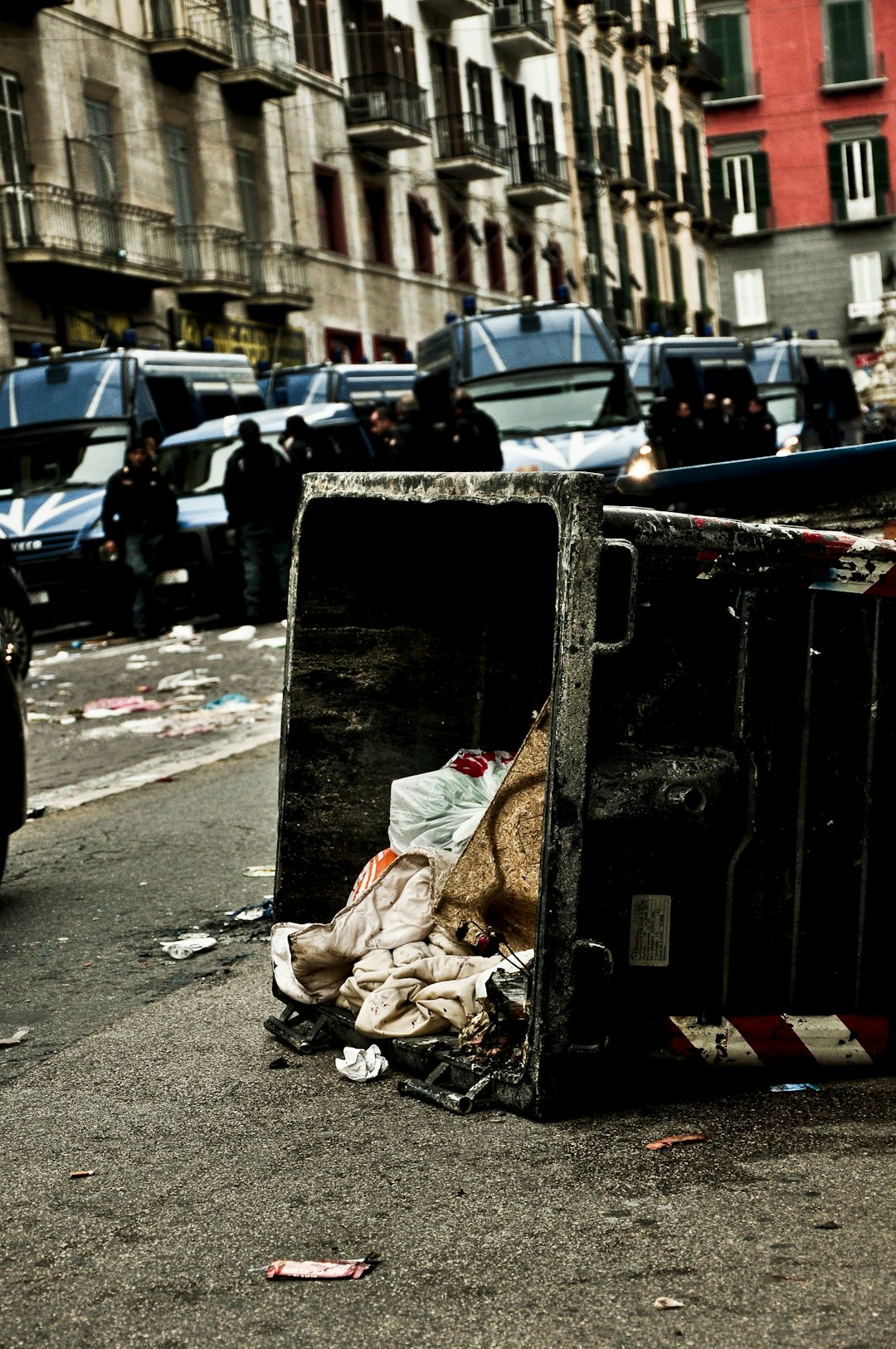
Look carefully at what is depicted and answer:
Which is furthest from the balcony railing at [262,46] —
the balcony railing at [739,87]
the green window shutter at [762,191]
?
the green window shutter at [762,191]

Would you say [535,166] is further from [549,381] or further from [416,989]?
[416,989]

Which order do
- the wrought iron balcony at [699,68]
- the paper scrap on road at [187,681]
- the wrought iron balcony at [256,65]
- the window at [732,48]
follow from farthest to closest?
the window at [732,48]
the wrought iron balcony at [699,68]
the wrought iron balcony at [256,65]
the paper scrap on road at [187,681]

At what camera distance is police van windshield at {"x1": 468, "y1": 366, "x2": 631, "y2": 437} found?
737 inches

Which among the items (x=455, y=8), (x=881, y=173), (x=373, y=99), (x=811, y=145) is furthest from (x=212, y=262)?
(x=881, y=173)

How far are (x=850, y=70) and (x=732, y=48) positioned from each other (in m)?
4.18

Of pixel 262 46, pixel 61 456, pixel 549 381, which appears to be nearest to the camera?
pixel 549 381

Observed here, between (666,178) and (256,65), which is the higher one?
(256,65)

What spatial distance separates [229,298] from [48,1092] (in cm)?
2898

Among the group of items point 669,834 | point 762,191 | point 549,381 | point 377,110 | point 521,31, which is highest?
point 521,31

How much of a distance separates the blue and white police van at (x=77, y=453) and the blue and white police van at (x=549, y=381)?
9.98 ft

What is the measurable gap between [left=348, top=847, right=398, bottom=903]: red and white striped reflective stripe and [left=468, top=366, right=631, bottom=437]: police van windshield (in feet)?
45.0

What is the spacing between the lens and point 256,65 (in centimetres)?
3347

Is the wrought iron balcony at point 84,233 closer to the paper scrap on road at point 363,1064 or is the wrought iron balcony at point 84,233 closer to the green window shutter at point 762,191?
the paper scrap on road at point 363,1064

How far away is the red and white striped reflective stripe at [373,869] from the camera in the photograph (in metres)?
5.12
